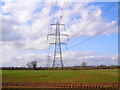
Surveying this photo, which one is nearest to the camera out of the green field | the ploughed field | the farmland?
the ploughed field

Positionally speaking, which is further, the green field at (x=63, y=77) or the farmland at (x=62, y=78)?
the green field at (x=63, y=77)

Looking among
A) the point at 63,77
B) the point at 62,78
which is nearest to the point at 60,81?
the point at 62,78

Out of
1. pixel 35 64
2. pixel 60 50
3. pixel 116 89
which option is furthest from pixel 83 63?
pixel 116 89

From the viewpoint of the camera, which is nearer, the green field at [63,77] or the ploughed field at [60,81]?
the ploughed field at [60,81]

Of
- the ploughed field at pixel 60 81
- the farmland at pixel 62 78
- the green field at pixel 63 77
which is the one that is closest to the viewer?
the ploughed field at pixel 60 81

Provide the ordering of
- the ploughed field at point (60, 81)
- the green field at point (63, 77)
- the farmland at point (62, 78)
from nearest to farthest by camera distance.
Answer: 1. the ploughed field at point (60, 81)
2. the farmland at point (62, 78)
3. the green field at point (63, 77)

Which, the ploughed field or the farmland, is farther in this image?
the farmland

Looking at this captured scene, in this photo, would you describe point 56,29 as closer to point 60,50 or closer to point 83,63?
point 60,50

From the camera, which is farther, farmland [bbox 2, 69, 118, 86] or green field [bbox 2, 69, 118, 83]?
green field [bbox 2, 69, 118, 83]

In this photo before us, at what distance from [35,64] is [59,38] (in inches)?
3067

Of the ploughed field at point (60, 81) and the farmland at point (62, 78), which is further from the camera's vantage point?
the farmland at point (62, 78)

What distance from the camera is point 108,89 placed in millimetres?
26219

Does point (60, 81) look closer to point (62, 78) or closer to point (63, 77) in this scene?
point (62, 78)

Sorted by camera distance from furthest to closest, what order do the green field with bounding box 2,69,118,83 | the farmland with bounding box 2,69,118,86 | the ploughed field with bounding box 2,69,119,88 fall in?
the green field with bounding box 2,69,118,83 → the farmland with bounding box 2,69,118,86 → the ploughed field with bounding box 2,69,119,88
